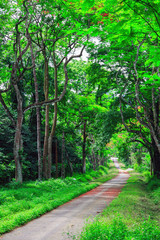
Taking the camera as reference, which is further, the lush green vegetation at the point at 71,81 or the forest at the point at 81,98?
the lush green vegetation at the point at 71,81

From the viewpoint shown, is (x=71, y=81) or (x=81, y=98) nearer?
(x=81, y=98)

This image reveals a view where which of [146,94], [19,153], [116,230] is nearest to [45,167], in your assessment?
[19,153]

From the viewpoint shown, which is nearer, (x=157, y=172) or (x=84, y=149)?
(x=157, y=172)

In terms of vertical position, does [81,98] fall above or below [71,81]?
below

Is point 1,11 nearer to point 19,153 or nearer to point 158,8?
point 19,153

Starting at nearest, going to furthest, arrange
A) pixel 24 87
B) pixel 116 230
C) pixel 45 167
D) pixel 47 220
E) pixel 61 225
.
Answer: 1. pixel 116 230
2. pixel 61 225
3. pixel 47 220
4. pixel 45 167
5. pixel 24 87

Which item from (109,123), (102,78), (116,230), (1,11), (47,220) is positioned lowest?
(47,220)

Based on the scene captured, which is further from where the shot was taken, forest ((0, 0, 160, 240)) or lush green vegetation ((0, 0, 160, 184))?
lush green vegetation ((0, 0, 160, 184))

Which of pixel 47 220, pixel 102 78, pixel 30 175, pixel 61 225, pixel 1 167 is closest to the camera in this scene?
pixel 61 225

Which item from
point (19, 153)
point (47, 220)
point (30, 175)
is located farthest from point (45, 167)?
point (47, 220)

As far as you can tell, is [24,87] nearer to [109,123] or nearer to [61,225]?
[109,123]

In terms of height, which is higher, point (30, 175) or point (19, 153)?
point (19, 153)

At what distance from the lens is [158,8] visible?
153 inches

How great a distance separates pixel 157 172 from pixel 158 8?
799 inches
